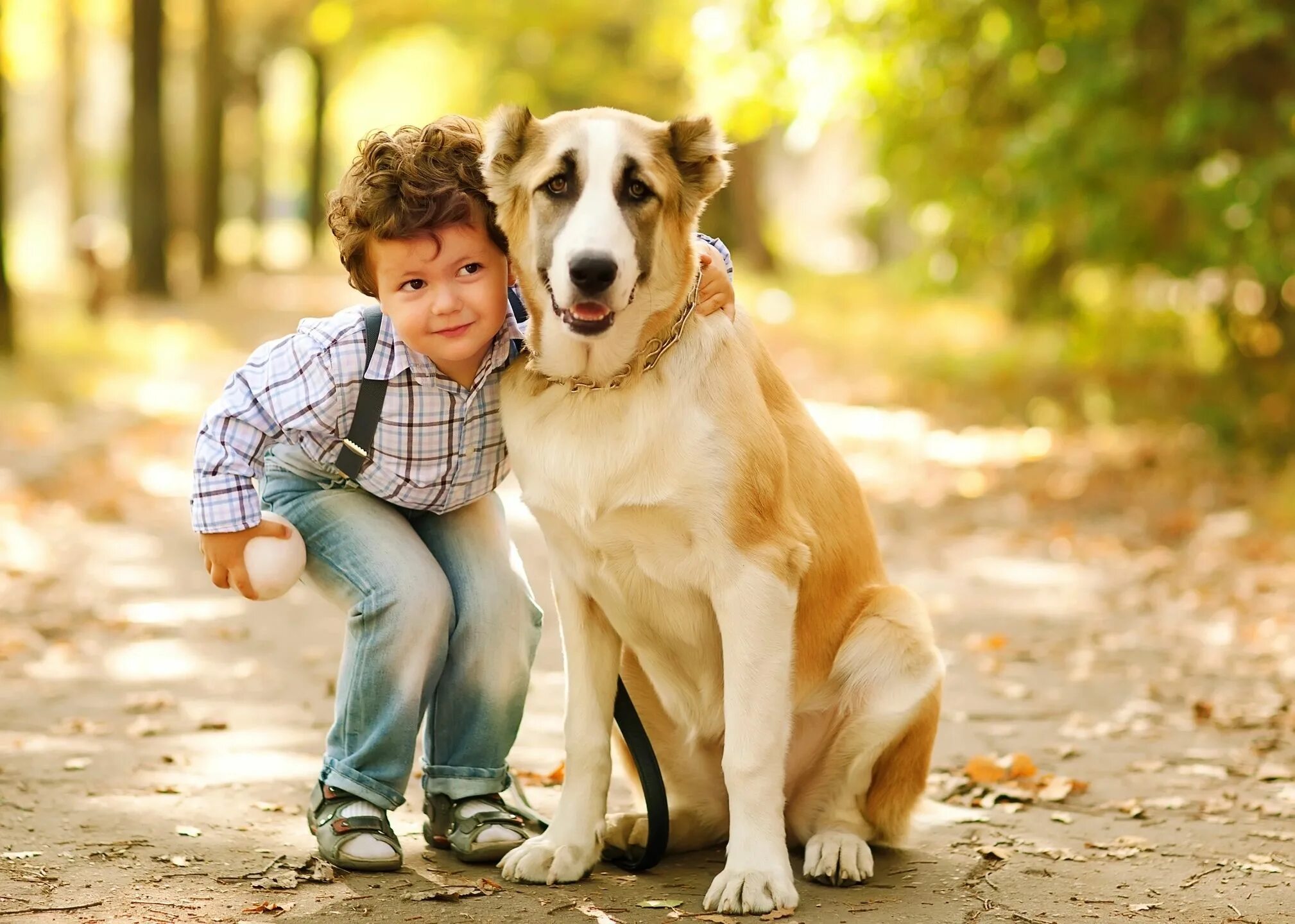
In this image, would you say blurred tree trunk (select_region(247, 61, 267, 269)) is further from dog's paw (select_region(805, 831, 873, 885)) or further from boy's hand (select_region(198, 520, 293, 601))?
dog's paw (select_region(805, 831, 873, 885))

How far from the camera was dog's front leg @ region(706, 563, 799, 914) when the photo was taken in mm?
3240

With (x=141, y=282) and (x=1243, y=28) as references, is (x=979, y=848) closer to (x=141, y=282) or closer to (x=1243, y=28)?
(x=1243, y=28)

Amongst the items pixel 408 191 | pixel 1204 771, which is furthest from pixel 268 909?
pixel 1204 771

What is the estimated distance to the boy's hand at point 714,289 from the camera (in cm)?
345

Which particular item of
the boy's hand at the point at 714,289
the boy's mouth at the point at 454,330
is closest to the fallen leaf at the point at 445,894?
the boy's mouth at the point at 454,330

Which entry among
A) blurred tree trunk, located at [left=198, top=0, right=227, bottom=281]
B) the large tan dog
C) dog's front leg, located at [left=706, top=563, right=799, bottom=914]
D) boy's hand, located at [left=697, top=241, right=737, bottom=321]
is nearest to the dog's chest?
the large tan dog

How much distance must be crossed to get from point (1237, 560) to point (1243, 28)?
281cm

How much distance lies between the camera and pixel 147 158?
18219 millimetres

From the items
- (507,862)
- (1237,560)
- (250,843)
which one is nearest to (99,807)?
(250,843)

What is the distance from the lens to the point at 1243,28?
7.61 metres

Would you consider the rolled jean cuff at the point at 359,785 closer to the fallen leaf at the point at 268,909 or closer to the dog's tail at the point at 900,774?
the fallen leaf at the point at 268,909

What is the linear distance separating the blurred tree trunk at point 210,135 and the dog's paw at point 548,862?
774 inches

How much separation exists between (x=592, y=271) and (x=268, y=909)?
5.04 ft

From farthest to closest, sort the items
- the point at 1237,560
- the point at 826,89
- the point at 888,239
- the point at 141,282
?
the point at 888,239 → the point at 141,282 → the point at 826,89 → the point at 1237,560
